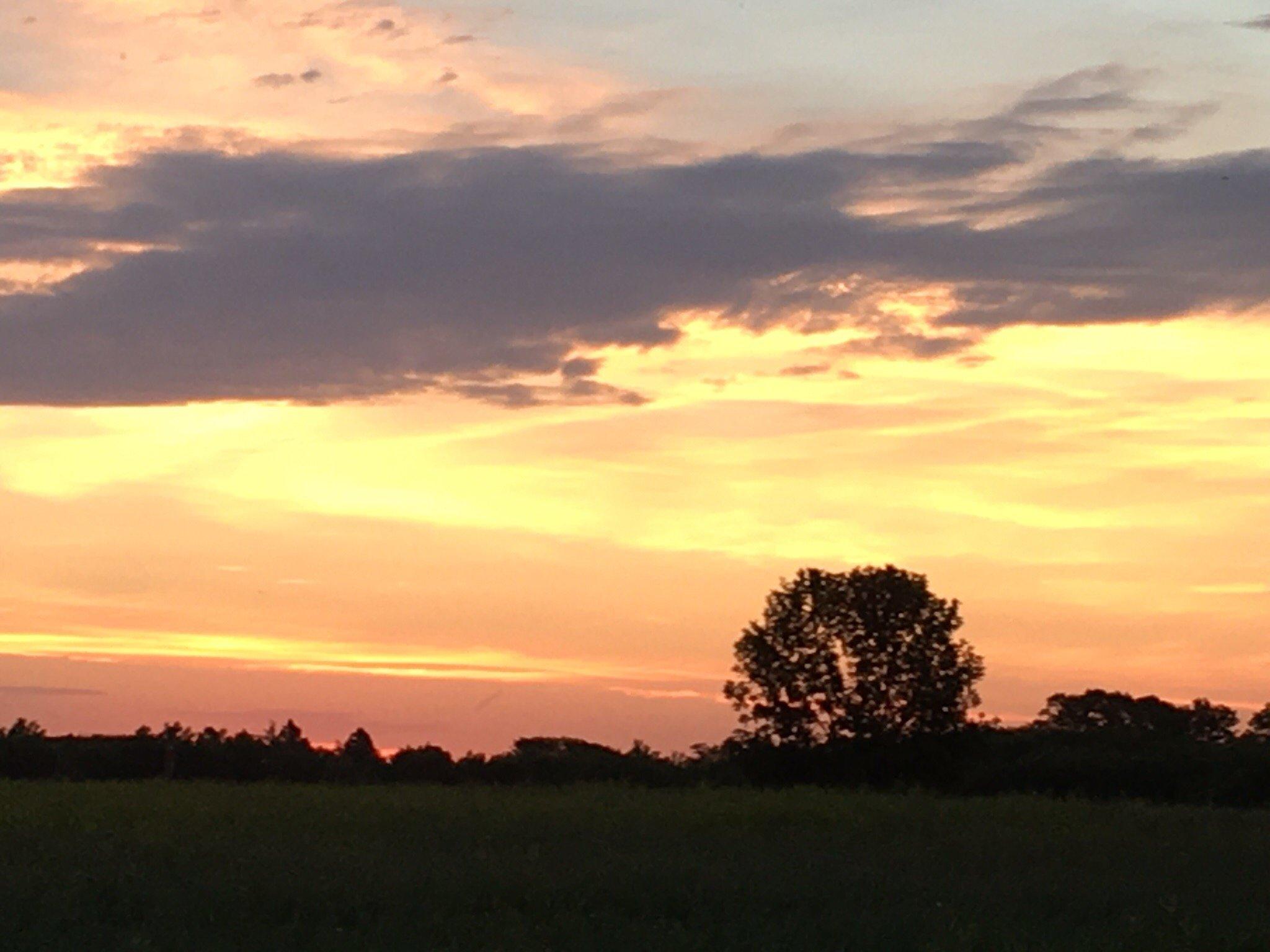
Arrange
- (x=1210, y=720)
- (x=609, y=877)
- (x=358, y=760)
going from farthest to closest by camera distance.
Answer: (x=1210, y=720), (x=358, y=760), (x=609, y=877)

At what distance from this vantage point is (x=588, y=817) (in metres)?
28.9

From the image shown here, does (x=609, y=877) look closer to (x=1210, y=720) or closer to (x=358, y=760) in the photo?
(x=358, y=760)

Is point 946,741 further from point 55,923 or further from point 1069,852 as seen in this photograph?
point 55,923

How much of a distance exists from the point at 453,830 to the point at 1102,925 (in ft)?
38.1

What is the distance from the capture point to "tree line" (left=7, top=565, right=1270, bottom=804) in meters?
52.6

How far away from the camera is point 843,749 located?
56594 millimetres

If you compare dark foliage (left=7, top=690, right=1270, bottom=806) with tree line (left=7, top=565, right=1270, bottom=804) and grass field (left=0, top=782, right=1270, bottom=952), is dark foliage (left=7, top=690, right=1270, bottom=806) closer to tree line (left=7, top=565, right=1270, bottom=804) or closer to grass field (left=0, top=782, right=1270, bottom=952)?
tree line (left=7, top=565, right=1270, bottom=804)

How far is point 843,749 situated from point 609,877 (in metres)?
37.6

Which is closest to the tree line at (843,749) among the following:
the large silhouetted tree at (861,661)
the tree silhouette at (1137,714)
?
the large silhouetted tree at (861,661)

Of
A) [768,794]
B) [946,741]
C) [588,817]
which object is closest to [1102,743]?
[946,741]

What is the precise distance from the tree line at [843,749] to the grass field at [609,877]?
21287 millimetres

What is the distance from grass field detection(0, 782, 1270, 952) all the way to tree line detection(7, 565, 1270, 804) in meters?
21.3

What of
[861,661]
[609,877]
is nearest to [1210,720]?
[861,661]

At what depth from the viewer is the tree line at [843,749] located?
5262 centimetres
